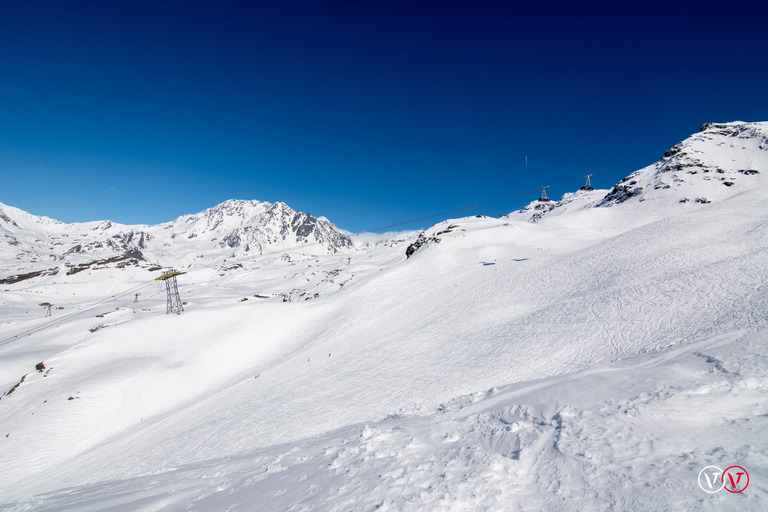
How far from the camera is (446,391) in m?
13.7

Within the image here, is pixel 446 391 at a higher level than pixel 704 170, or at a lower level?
lower

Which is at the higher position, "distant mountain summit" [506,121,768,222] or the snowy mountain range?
"distant mountain summit" [506,121,768,222]

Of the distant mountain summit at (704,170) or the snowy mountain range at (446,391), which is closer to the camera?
the snowy mountain range at (446,391)

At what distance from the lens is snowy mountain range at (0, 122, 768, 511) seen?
6.37 meters

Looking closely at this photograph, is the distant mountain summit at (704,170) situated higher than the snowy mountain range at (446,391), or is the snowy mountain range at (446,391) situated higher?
the distant mountain summit at (704,170)

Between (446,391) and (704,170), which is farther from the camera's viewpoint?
(704,170)

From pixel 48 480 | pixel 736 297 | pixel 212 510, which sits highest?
pixel 736 297

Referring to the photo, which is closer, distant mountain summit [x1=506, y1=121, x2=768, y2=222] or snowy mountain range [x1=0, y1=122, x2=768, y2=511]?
snowy mountain range [x1=0, y1=122, x2=768, y2=511]

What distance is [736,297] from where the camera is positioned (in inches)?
533

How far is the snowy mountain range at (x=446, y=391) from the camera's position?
6367 mm

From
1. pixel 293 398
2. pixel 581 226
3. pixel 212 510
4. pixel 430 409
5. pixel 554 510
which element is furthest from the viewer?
pixel 581 226

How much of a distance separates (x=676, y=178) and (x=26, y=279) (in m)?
215

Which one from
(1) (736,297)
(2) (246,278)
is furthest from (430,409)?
(2) (246,278)

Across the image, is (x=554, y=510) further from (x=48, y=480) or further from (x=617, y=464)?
(x=48, y=480)
